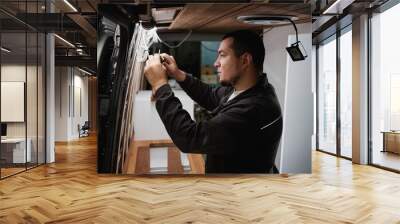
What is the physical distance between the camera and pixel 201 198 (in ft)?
15.8

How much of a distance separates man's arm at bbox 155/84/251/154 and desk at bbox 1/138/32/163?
2827 millimetres

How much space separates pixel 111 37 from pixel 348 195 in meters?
4.05

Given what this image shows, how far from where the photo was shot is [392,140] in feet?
23.8

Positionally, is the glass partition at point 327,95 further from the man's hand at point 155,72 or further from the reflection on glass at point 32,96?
the reflection on glass at point 32,96

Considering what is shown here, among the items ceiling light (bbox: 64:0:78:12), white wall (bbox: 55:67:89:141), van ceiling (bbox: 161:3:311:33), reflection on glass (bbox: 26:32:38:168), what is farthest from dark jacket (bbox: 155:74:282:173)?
white wall (bbox: 55:67:89:141)

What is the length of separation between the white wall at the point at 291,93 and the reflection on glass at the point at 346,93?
2857 mm

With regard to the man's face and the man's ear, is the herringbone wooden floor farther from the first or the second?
the man's ear

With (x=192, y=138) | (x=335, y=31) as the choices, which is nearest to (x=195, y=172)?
(x=192, y=138)

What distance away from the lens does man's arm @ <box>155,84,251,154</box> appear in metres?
5.66

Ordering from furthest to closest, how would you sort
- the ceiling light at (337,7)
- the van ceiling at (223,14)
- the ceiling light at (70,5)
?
the ceiling light at (70,5) < the ceiling light at (337,7) < the van ceiling at (223,14)

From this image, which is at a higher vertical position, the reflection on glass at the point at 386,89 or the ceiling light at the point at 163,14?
the ceiling light at the point at 163,14

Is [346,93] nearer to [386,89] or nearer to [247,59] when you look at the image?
[386,89]

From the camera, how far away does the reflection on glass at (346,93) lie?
29.1ft

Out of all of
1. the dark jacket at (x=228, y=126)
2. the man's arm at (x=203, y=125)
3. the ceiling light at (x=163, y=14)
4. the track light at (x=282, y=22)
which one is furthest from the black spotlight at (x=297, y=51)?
the ceiling light at (x=163, y=14)
